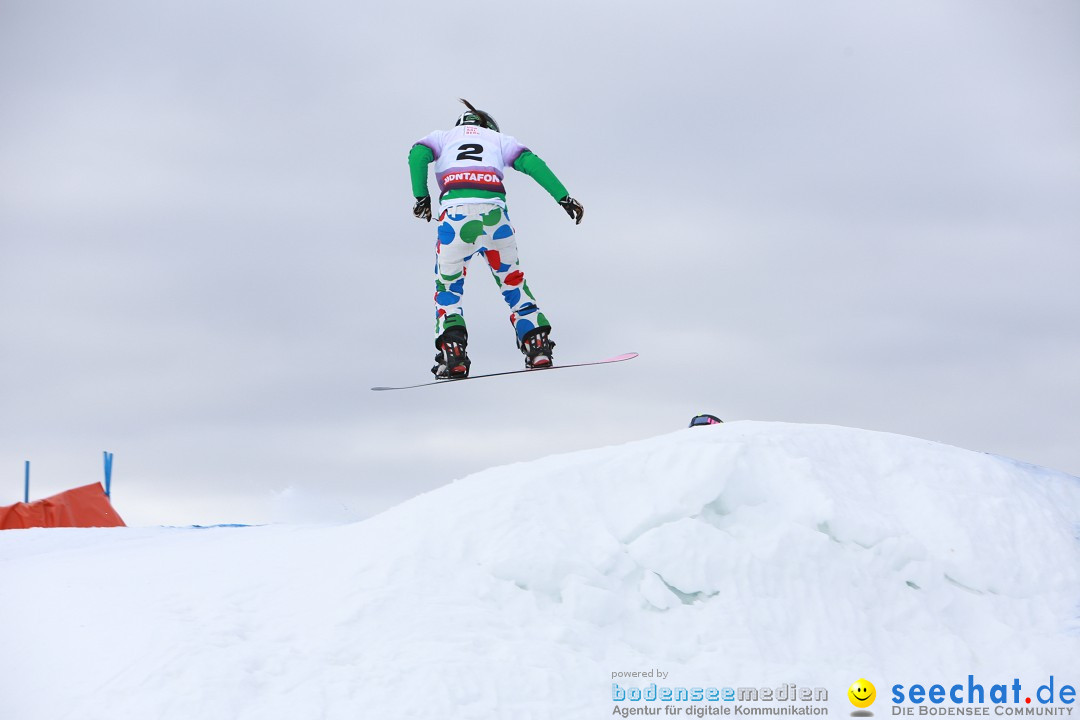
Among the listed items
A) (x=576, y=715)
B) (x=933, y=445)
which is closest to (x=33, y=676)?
(x=576, y=715)

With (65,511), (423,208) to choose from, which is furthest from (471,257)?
(65,511)

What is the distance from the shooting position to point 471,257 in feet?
31.5

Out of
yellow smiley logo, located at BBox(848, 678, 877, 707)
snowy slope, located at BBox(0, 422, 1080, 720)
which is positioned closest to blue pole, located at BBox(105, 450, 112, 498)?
snowy slope, located at BBox(0, 422, 1080, 720)

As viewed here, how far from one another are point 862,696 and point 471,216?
216 inches

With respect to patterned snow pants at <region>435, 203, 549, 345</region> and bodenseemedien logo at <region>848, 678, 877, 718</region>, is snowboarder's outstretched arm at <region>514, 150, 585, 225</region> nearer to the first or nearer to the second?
patterned snow pants at <region>435, 203, 549, 345</region>

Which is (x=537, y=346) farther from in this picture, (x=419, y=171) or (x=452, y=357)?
(x=419, y=171)

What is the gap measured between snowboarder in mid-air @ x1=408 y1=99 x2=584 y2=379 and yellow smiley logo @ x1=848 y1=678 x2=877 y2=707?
15.6 feet

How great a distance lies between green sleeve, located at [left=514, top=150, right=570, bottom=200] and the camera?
9.46 m

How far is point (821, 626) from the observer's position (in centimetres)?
588

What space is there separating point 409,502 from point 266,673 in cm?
238

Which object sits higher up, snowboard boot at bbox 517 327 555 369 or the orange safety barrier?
snowboard boot at bbox 517 327 555 369

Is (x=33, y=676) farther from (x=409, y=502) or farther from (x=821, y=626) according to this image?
(x=821, y=626)

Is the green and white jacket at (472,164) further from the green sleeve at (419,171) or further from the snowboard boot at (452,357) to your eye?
the snowboard boot at (452,357)

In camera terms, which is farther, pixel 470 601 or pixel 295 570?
pixel 295 570
